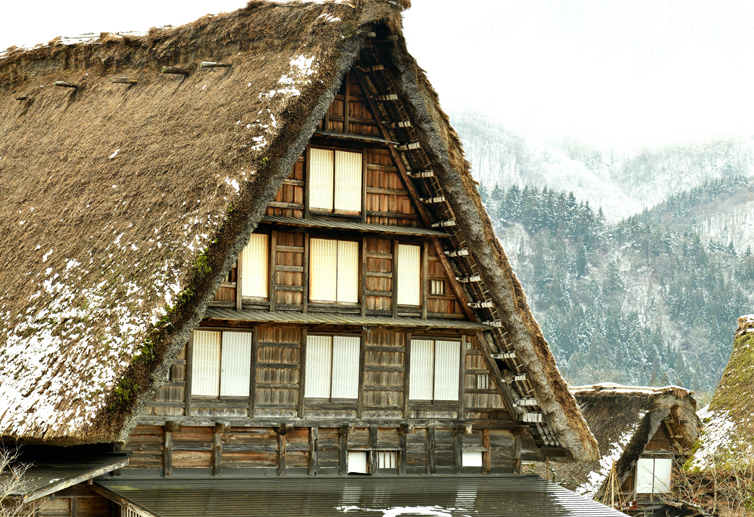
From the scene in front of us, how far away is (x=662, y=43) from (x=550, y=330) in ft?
368

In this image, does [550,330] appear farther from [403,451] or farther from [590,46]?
[590,46]

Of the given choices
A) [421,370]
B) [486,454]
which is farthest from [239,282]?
[486,454]

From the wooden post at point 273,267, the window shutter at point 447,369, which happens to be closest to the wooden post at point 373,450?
the window shutter at point 447,369

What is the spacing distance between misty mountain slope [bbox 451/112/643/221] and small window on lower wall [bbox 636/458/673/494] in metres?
149

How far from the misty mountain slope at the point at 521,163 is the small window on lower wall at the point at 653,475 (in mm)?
148955

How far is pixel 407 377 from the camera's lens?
45.9 ft

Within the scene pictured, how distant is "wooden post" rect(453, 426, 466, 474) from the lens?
14422 mm

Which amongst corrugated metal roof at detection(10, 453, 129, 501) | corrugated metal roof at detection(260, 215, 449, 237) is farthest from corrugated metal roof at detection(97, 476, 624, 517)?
corrugated metal roof at detection(260, 215, 449, 237)

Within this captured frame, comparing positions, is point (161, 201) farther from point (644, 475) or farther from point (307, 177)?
point (644, 475)

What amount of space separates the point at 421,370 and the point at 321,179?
10.7ft

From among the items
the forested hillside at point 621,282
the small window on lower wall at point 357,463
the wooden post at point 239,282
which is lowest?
the small window on lower wall at point 357,463

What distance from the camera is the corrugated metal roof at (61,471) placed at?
1020 centimetres

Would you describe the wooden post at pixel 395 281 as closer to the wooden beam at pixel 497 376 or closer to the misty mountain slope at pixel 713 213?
the wooden beam at pixel 497 376

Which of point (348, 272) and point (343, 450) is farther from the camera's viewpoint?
point (348, 272)
